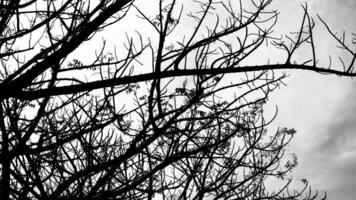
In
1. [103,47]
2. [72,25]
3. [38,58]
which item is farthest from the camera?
[103,47]

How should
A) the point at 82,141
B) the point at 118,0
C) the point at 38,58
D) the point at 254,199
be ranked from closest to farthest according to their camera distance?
the point at 118,0
the point at 38,58
the point at 82,141
the point at 254,199

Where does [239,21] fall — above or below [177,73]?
above

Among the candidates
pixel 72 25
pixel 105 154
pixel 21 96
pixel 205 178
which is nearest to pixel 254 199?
pixel 205 178

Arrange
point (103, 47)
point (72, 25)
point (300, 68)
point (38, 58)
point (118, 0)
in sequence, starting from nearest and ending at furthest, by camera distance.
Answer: point (300, 68), point (118, 0), point (38, 58), point (72, 25), point (103, 47)

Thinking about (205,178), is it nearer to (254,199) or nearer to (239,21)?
(254,199)

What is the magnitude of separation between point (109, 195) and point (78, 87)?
73.6 inches

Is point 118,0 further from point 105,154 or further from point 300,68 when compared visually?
point 105,154

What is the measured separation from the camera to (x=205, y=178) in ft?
24.3

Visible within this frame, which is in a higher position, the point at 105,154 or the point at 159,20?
the point at 159,20

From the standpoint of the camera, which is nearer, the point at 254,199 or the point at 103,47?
the point at 103,47

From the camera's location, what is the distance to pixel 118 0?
2715 millimetres

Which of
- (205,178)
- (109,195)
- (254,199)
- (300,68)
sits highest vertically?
(205,178)

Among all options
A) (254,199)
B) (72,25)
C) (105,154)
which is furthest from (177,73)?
(254,199)

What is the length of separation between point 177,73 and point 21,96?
1.17m
